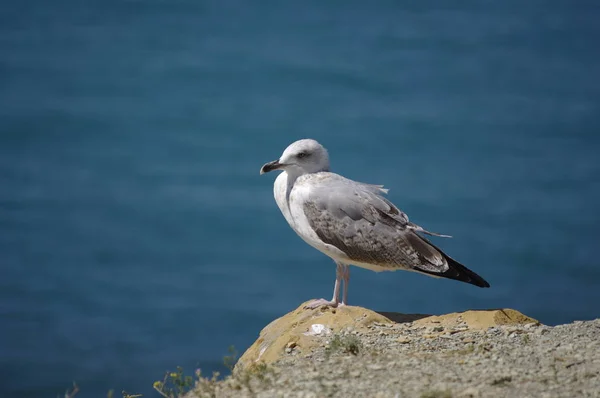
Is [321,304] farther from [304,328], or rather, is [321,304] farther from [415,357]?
[415,357]

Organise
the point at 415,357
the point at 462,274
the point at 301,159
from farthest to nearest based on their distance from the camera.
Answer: the point at 301,159 → the point at 462,274 → the point at 415,357

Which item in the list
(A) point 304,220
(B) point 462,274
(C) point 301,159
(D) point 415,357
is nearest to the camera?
(D) point 415,357

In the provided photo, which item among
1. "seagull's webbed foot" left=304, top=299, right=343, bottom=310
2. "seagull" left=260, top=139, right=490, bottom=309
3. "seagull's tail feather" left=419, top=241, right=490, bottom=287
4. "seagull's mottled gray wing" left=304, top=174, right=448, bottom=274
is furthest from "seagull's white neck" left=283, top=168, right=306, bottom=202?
"seagull's tail feather" left=419, top=241, right=490, bottom=287

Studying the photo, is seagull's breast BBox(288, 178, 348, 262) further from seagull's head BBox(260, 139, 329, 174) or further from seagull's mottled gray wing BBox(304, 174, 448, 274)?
seagull's head BBox(260, 139, 329, 174)

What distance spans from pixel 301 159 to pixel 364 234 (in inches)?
41.8

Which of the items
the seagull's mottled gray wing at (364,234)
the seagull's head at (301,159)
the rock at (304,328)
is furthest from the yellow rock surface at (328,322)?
the seagull's head at (301,159)

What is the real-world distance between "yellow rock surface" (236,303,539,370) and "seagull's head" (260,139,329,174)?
1479 millimetres

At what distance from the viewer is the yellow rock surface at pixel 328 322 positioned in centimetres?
912

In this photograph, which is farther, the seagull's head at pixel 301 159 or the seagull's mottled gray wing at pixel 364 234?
the seagull's head at pixel 301 159

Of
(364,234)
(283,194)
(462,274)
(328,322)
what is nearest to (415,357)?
(328,322)

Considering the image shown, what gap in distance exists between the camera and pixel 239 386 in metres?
7.43

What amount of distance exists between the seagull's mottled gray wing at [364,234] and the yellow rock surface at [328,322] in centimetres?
54

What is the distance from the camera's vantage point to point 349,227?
9.79 metres

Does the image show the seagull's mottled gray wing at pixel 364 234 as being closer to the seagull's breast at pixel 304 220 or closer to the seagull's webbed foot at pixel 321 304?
the seagull's breast at pixel 304 220
